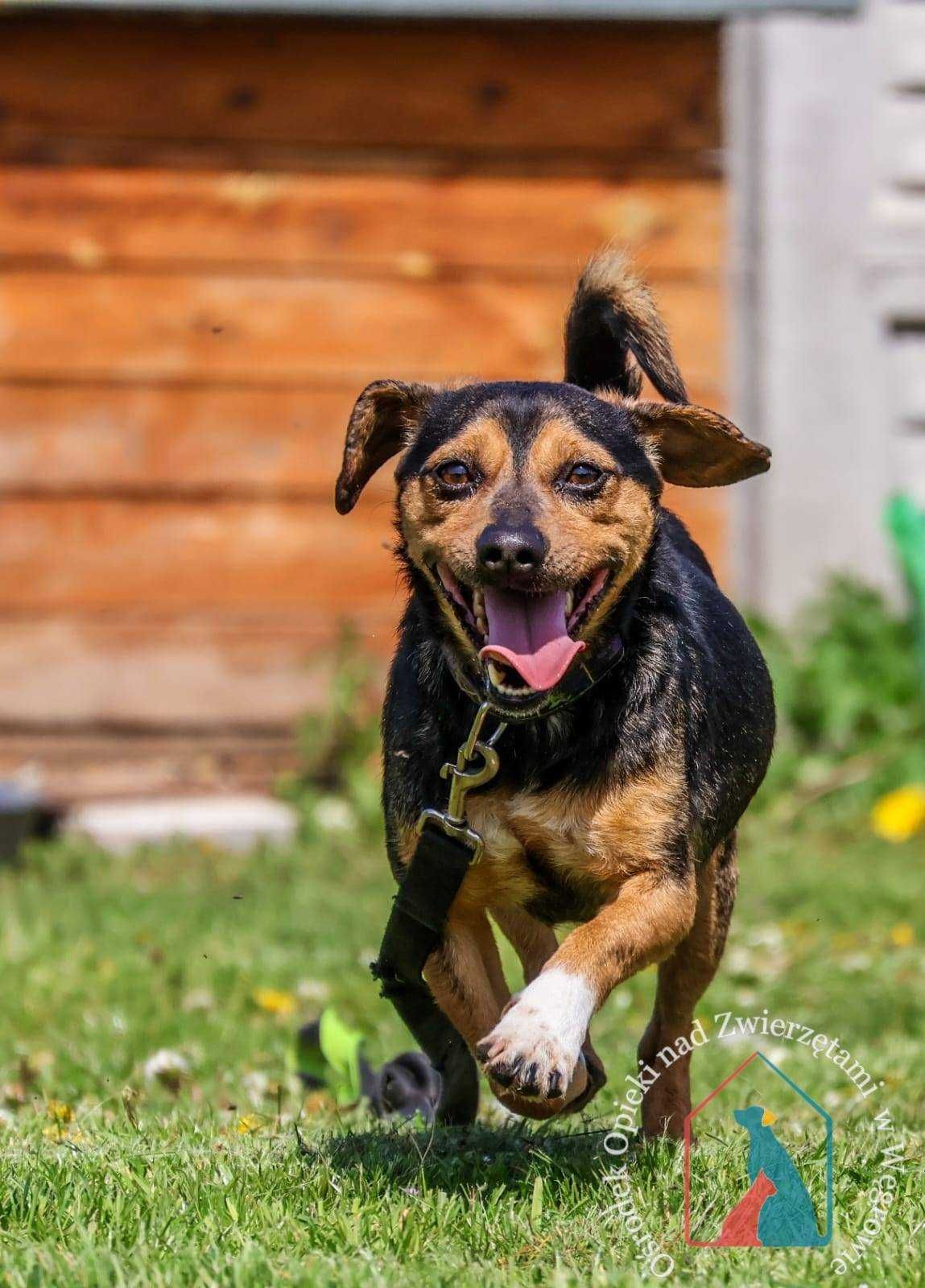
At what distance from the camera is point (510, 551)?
2994mm

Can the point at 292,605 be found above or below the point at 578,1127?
above

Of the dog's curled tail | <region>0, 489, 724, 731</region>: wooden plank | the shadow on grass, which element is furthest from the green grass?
the dog's curled tail

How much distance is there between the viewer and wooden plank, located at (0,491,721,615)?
8328 millimetres

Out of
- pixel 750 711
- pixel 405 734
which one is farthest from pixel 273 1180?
pixel 750 711

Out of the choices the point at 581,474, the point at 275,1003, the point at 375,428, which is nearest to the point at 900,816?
the point at 275,1003

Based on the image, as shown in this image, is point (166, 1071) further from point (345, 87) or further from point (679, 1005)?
point (345, 87)

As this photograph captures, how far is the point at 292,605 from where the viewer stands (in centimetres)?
842

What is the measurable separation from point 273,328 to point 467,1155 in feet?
18.7

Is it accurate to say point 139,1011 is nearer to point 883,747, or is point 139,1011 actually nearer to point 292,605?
point 292,605

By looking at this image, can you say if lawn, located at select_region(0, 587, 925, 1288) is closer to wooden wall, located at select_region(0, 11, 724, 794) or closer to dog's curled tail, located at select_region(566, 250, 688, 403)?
wooden wall, located at select_region(0, 11, 724, 794)

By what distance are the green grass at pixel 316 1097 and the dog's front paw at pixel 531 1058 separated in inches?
8.6

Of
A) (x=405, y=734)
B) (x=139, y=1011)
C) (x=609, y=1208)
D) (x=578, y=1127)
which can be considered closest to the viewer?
(x=609, y=1208)

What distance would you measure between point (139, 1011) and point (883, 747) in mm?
4341

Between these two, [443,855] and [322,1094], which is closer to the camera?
[443,855]
